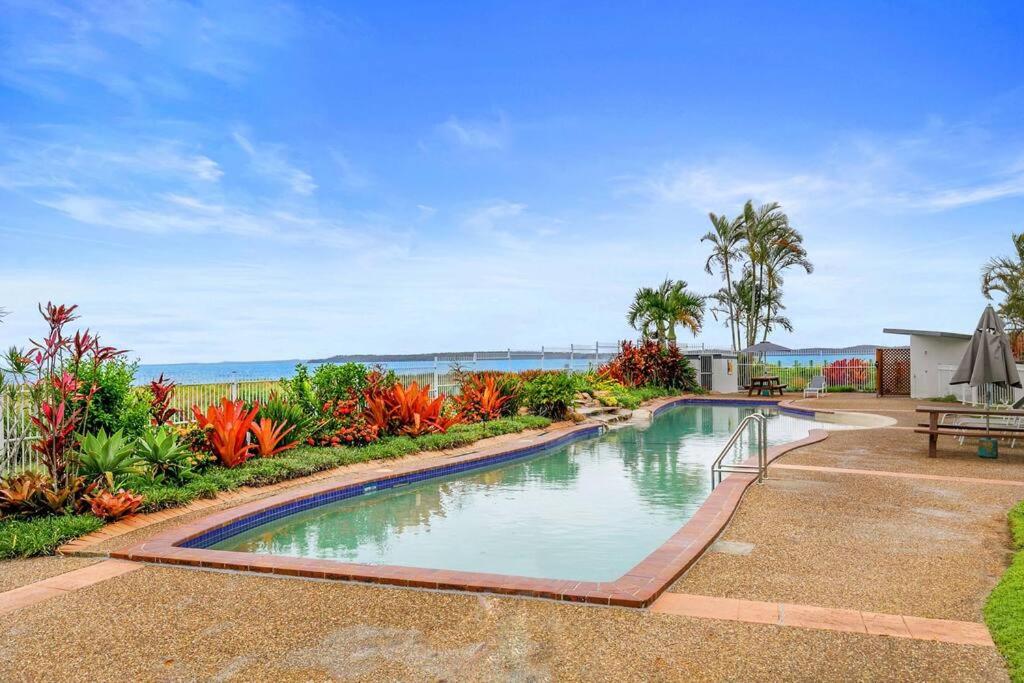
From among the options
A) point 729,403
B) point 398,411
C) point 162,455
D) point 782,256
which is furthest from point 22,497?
point 782,256

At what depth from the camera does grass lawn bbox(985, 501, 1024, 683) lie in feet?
10.8

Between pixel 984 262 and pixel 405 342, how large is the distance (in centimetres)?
3060

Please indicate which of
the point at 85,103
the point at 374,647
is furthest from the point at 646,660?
the point at 85,103

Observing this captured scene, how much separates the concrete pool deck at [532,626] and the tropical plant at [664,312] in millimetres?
22103

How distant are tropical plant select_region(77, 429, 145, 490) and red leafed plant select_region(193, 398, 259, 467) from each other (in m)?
1.48

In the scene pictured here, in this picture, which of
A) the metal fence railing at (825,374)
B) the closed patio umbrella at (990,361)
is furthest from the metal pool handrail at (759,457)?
the metal fence railing at (825,374)

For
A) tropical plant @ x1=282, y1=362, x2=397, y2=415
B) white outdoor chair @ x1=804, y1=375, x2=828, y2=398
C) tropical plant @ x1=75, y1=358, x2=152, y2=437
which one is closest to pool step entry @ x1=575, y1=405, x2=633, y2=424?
tropical plant @ x1=282, y1=362, x2=397, y2=415

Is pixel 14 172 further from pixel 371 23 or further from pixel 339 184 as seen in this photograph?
pixel 339 184

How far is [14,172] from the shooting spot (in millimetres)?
10906

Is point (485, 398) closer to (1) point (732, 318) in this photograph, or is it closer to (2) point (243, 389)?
(2) point (243, 389)

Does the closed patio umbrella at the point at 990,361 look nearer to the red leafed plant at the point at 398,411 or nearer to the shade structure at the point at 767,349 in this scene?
the red leafed plant at the point at 398,411

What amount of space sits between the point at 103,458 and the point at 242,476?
1.61 m

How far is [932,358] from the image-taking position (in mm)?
22203

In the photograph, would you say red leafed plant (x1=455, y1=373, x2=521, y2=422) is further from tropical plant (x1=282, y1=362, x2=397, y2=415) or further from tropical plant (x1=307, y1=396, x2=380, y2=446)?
tropical plant (x1=307, y1=396, x2=380, y2=446)
